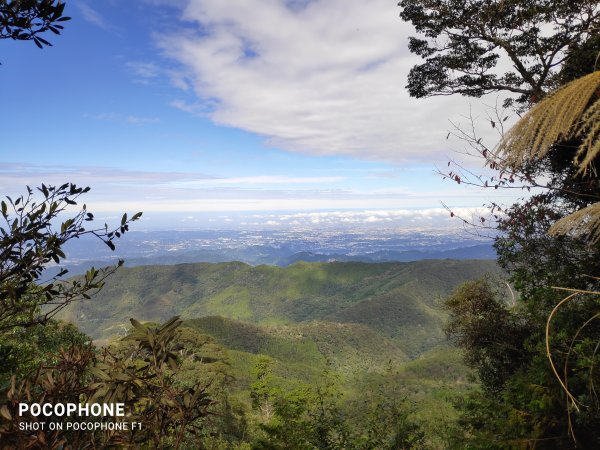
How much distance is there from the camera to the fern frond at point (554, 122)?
2.19 meters

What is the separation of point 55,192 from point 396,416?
916 cm

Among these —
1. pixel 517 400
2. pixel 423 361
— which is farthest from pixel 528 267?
pixel 423 361

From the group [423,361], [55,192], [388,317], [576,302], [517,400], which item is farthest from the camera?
[388,317]

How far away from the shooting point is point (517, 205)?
9.14m

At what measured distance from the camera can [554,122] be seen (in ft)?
7.38

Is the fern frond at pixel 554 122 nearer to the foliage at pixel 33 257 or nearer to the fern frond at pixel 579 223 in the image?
the fern frond at pixel 579 223

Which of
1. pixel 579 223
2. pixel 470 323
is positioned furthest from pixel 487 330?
pixel 579 223

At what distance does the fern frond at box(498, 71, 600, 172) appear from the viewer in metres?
2.19

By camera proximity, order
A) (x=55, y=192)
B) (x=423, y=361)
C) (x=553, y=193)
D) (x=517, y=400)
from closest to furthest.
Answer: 1. (x=55, y=192)
2. (x=517, y=400)
3. (x=553, y=193)
4. (x=423, y=361)

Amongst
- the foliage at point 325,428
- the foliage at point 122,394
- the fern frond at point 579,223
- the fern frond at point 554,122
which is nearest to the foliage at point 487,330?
the foliage at point 325,428

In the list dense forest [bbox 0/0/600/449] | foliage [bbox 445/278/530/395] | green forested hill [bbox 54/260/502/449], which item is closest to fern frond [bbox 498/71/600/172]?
dense forest [bbox 0/0/600/449]

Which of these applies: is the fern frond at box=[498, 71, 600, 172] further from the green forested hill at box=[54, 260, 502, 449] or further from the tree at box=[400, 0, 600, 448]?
the green forested hill at box=[54, 260, 502, 449]

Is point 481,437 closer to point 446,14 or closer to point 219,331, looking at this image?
point 446,14

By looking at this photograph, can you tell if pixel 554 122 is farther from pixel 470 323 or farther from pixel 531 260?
pixel 470 323
